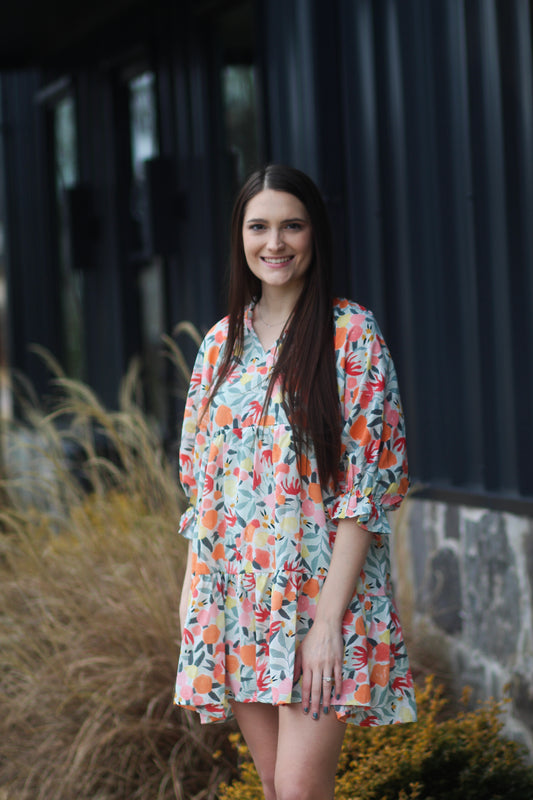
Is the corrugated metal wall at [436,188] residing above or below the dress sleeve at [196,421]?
above

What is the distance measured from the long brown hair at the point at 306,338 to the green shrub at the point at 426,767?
1.10 m

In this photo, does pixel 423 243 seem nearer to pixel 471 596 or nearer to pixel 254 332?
pixel 471 596

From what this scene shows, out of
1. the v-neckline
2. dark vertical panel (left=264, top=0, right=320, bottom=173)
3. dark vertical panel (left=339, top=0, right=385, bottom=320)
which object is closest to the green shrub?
the v-neckline

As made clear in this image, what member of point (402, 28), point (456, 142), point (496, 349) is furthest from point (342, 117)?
point (496, 349)

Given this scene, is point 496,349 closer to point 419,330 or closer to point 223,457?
point 419,330

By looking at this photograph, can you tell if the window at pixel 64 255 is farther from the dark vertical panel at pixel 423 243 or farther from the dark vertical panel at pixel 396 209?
the dark vertical panel at pixel 423 243

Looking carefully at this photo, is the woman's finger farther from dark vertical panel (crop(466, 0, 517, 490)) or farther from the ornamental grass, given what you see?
dark vertical panel (crop(466, 0, 517, 490))

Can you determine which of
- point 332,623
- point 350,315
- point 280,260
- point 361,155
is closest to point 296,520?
point 332,623

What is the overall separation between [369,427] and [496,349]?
1627mm

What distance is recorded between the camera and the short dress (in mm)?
1966

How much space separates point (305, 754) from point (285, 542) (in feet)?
1.39

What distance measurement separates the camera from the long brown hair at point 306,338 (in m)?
1.97

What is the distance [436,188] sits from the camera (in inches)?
148

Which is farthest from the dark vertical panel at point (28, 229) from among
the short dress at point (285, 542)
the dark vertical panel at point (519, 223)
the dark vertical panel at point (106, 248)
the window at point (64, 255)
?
the short dress at point (285, 542)
